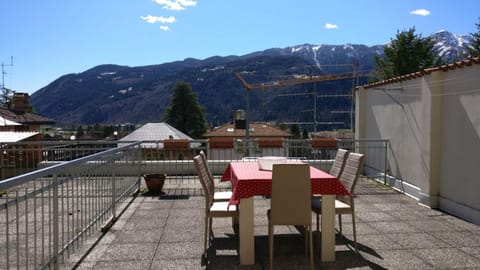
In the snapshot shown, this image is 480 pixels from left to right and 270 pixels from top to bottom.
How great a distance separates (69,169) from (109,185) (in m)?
1.68

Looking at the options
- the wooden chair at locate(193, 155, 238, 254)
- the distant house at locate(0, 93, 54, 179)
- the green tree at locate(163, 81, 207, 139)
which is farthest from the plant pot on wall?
the green tree at locate(163, 81, 207, 139)

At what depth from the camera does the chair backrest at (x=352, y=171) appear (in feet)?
13.7

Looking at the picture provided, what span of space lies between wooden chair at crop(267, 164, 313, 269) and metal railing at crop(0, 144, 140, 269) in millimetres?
1763

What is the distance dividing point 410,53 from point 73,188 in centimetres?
3092

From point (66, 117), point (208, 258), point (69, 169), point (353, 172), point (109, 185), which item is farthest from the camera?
point (66, 117)

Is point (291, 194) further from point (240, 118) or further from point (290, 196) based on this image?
point (240, 118)

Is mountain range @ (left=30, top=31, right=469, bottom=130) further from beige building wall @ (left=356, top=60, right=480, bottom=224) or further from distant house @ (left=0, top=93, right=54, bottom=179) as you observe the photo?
beige building wall @ (left=356, top=60, right=480, bottom=224)

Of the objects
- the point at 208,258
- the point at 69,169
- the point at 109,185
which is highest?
the point at 69,169

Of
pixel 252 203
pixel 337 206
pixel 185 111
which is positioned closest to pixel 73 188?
pixel 252 203

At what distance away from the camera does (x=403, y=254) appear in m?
3.94

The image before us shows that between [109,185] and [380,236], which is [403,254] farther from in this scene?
[109,185]

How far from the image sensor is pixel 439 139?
595 cm

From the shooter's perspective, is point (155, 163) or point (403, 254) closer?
point (403, 254)

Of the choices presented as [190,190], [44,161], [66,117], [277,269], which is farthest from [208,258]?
[66,117]
